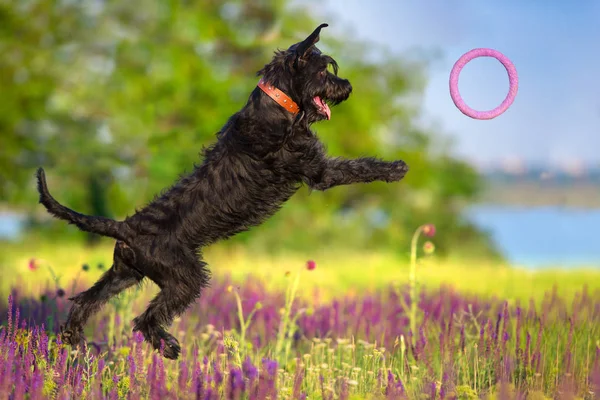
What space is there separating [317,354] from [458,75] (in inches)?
105

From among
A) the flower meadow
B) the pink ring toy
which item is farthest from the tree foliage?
the pink ring toy

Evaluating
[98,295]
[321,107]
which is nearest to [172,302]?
[98,295]

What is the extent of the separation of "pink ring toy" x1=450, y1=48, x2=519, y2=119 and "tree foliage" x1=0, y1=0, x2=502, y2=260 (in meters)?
11.4

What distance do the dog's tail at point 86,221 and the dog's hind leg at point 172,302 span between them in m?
0.47

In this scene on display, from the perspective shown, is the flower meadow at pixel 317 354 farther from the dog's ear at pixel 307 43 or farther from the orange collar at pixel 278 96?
the dog's ear at pixel 307 43

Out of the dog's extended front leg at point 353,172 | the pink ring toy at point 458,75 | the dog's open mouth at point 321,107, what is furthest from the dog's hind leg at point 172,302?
the pink ring toy at point 458,75

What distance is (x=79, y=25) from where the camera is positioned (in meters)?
21.5

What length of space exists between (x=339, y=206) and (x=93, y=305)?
1723cm

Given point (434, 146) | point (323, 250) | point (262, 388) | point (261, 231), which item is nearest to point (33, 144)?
point (261, 231)

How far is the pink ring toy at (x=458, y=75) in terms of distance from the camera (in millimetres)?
5508

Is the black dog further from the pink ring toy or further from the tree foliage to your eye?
the tree foliage

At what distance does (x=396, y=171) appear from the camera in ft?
16.2

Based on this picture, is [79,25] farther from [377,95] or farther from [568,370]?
[568,370]

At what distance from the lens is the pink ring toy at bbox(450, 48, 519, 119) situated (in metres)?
5.51
